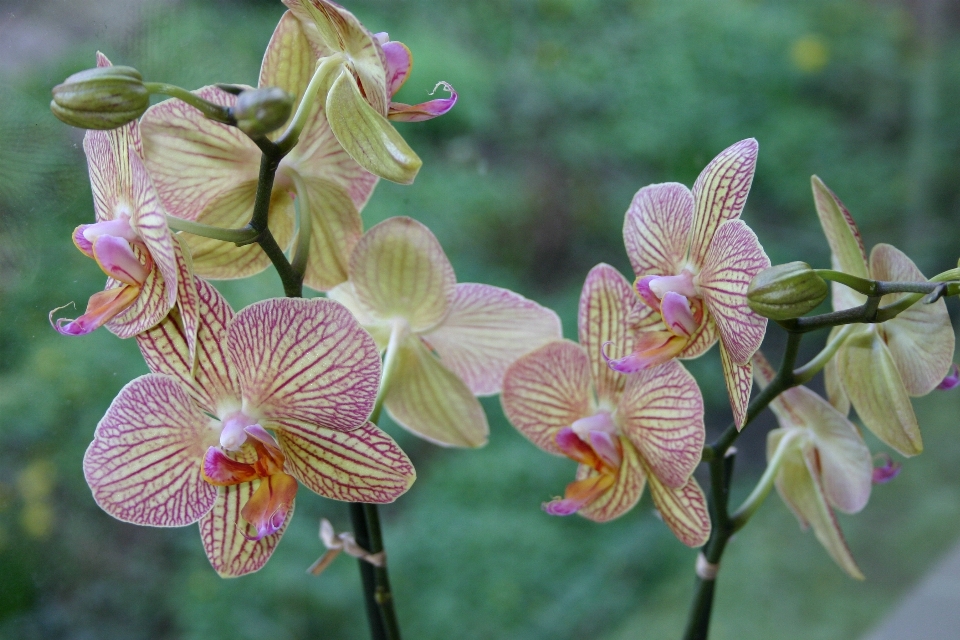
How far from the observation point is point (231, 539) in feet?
1.37

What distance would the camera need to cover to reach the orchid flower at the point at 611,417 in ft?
1.44

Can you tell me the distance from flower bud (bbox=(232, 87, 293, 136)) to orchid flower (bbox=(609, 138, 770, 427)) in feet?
0.64

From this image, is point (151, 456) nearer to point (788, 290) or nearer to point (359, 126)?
point (359, 126)

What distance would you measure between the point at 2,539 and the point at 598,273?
0.41 m

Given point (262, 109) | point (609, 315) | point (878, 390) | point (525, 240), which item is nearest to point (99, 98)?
point (262, 109)

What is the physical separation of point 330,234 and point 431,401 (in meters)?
0.12

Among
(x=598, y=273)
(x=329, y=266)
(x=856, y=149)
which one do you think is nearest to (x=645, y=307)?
(x=598, y=273)

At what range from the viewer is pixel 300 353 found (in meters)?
0.39

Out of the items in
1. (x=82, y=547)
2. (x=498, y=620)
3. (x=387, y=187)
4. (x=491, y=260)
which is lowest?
(x=498, y=620)

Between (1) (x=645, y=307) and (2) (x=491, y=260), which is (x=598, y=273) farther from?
(2) (x=491, y=260)

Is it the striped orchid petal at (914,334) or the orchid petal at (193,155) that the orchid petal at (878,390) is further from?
the orchid petal at (193,155)

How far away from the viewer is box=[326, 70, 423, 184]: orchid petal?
1.27 ft

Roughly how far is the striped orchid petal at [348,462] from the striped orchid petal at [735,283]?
162 mm

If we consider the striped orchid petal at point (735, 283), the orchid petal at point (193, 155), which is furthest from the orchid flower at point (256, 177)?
the striped orchid petal at point (735, 283)
